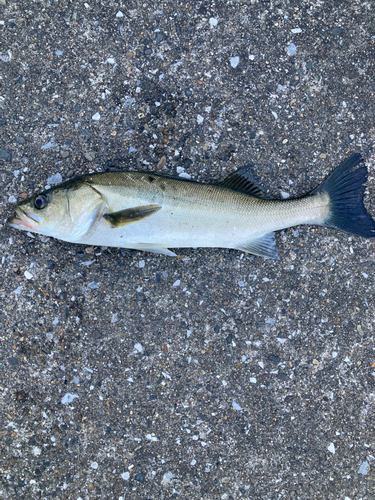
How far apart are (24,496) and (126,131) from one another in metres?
3.60

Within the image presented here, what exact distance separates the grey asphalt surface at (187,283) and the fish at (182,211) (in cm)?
25

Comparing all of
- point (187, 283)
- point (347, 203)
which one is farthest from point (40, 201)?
point (347, 203)

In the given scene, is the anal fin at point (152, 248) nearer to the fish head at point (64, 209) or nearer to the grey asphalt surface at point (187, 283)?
the grey asphalt surface at point (187, 283)

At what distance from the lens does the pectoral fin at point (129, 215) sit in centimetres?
300

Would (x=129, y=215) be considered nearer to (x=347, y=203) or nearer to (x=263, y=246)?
(x=263, y=246)

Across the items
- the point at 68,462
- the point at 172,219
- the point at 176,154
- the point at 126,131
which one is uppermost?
the point at 126,131

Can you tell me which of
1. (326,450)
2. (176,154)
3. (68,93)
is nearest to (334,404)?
(326,450)

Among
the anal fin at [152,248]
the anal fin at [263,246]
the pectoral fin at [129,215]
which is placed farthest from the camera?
the anal fin at [263,246]

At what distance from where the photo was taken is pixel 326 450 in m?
3.46

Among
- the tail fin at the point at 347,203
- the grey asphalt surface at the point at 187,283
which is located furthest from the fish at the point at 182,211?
the grey asphalt surface at the point at 187,283

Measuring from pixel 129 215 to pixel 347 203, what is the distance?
6.64 ft

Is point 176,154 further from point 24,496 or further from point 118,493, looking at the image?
point 24,496

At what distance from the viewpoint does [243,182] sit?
3.29 meters

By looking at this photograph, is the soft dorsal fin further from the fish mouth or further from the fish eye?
the fish mouth
